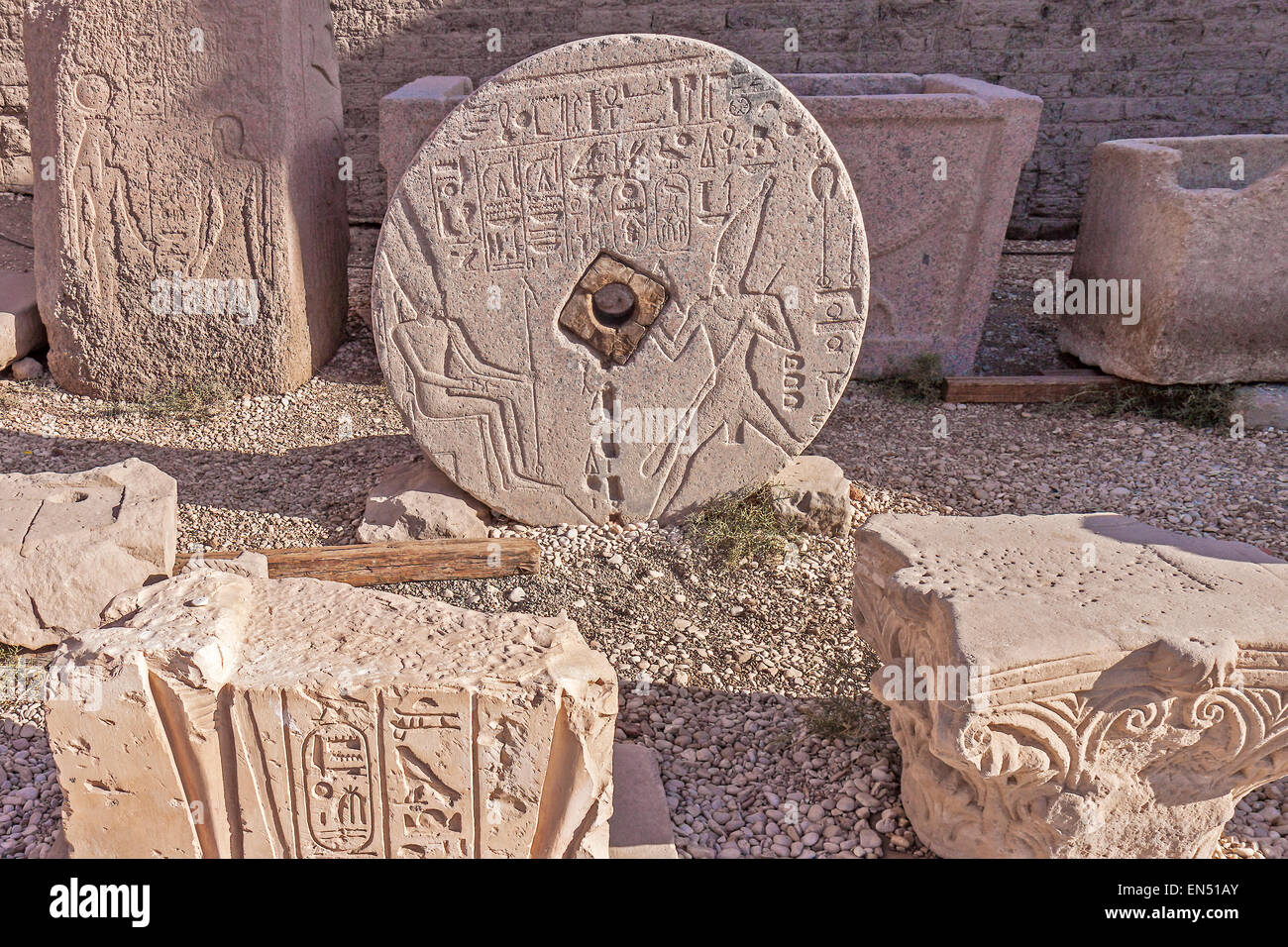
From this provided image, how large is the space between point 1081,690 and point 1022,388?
114 inches

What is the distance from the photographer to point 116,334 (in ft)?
14.8

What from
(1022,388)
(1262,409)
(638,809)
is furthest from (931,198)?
(638,809)

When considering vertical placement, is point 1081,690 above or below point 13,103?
below

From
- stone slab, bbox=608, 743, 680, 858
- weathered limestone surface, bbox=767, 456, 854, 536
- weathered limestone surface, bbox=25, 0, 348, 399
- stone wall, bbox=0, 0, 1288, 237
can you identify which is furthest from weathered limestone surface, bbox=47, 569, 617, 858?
stone wall, bbox=0, 0, 1288, 237

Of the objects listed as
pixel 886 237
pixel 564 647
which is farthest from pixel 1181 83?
pixel 564 647

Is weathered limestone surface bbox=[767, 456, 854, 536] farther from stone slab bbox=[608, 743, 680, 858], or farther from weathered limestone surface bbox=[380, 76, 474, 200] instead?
weathered limestone surface bbox=[380, 76, 474, 200]

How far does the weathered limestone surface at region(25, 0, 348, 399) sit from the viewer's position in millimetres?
4207

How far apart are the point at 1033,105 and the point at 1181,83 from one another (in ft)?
8.68

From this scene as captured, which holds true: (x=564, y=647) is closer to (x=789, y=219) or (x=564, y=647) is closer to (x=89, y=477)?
(x=789, y=219)

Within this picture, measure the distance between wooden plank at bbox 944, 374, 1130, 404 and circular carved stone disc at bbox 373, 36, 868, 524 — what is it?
4.82ft

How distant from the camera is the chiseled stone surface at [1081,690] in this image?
2035mm

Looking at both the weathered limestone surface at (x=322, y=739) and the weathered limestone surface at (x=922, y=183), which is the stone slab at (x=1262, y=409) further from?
the weathered limestone surface at (x=322, y=739)

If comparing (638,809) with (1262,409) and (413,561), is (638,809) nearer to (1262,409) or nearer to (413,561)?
(413,561)

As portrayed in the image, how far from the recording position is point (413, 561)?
10.7ft
